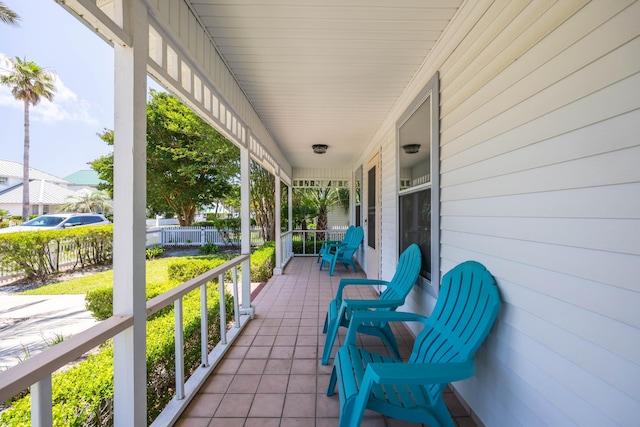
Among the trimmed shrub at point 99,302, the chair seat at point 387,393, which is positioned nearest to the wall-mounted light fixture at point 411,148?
the chair seat at point 387,393

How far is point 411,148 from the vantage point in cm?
301

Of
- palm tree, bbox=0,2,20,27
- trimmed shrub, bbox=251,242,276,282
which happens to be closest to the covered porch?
palm tree, bbox=0,2,20,27

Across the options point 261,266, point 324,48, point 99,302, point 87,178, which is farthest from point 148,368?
point 87,178

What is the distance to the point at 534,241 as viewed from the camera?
1263 mm

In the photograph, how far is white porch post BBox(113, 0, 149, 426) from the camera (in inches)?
49.9

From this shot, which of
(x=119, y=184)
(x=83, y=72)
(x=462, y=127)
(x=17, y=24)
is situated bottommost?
(x=119, y=184)

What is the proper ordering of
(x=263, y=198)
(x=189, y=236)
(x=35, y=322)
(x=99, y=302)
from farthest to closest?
(x=189, y=236) → (x=263, y=198) → (x=99, y=302) → (x=35, y=322)

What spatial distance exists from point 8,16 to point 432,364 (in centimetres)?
313

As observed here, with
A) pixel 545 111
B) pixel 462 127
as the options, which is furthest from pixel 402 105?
pixel 545 111

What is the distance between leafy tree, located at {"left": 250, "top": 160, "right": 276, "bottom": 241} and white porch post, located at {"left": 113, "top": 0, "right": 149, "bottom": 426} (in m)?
7.84

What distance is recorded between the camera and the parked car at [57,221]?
6.89 m

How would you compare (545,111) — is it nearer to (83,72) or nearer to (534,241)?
(534,241)

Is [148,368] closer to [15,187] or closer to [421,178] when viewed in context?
[15,187]

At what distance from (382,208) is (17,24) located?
4082 millimetres
